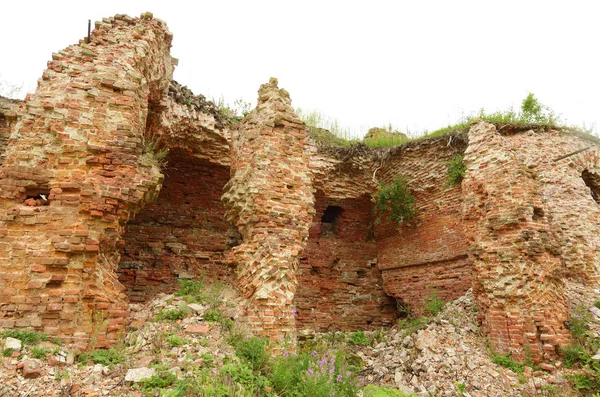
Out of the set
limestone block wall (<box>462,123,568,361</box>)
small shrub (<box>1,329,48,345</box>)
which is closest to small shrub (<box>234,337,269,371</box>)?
small shrub (<box>1,329,48,345</box>)

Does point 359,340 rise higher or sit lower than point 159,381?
lower

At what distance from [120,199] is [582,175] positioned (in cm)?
1135

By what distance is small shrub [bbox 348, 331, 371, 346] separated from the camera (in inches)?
332

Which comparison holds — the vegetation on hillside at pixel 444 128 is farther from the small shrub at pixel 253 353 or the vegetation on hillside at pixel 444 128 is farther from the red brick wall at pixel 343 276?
the small shrub at pixel 253 353

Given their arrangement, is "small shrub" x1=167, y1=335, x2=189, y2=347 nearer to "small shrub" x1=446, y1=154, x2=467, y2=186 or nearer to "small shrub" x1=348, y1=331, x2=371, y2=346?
"small shrub" x1=348, y1=331, x2=371, y2=346

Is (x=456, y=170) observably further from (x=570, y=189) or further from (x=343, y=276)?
(x=343, y=276)

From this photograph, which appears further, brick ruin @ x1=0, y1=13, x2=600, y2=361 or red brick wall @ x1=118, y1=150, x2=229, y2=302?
red brick wall @ x1=118, y1=150, x2=229, y2=302

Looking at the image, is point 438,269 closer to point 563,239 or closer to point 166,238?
point 563,239

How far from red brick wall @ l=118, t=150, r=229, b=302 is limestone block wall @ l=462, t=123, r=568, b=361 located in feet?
18.6

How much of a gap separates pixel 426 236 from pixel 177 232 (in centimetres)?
630

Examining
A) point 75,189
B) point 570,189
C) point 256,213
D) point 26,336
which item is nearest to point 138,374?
point 26,336

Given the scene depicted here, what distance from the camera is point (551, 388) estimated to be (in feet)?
17.1

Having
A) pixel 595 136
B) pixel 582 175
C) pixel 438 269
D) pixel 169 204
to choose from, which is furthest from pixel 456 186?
pixel 169 204

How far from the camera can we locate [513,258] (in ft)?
21.0
